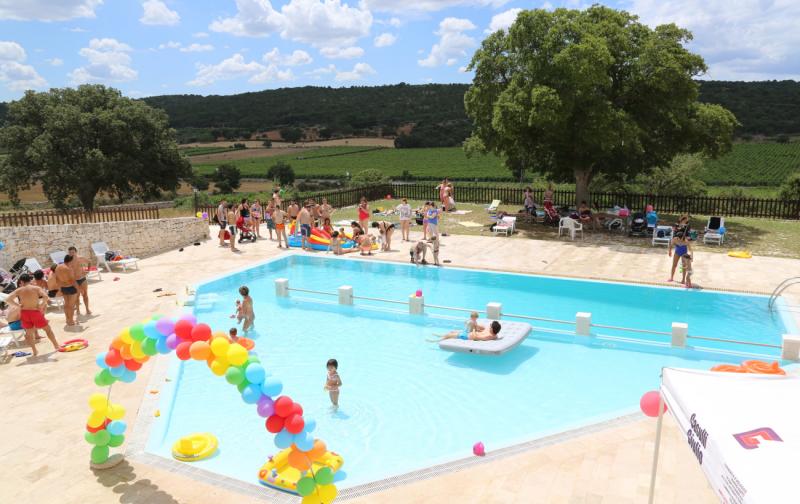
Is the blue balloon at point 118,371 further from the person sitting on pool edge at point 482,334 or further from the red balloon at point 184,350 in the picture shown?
the person sitting on pool edge at point 482,334

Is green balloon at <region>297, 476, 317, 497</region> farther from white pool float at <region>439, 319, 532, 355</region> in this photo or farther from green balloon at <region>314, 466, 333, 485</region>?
white pool float at <region>439, 319, 532, 355</region>

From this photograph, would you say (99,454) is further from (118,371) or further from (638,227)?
(638,227)

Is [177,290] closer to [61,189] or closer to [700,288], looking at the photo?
[700,288]

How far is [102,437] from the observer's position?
6.83 meters

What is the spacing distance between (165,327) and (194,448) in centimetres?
201

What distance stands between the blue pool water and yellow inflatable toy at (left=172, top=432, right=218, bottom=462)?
155 millimetres

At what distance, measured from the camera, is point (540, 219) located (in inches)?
912

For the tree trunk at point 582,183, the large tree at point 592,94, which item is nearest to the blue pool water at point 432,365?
the large tree at point 592,94

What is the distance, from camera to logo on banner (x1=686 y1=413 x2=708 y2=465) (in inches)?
169

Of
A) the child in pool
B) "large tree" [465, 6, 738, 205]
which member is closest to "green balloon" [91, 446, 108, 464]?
the child in pool

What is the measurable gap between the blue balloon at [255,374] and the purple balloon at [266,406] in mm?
181

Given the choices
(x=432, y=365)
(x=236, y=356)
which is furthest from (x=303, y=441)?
(x=432, y=365)

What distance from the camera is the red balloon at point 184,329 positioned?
6242mm

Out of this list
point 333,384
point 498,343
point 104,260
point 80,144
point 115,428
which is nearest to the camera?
point 115,428
